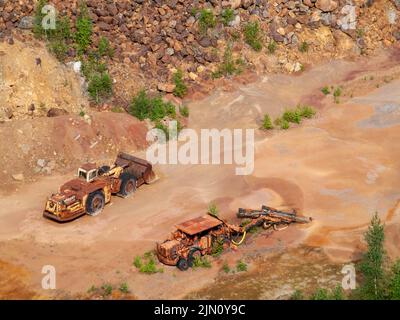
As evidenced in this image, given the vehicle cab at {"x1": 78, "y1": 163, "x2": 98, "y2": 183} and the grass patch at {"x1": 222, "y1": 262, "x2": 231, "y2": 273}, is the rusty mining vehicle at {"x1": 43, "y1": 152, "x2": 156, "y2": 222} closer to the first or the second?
the vehicle cab at {"x1": 78, "y1": 163, "x2": 98, "y2": 183}

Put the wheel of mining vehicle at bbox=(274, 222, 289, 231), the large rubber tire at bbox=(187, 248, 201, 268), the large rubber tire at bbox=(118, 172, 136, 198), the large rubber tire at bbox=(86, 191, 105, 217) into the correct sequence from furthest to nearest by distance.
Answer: the large rubber tire at bbox=(118, 172, 136, 198) < the large rubber tire at bbox=(86, 191, 105, 217) < the wheel of mining vehicle at bbox=(274, 222, 289, 231) < the large rubber tire at bbox=(187, 248, 201, 268)

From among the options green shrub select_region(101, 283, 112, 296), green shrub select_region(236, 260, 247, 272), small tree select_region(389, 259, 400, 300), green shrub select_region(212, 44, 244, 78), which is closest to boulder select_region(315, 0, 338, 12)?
green shrub select_region(212, 44, 244, 78)

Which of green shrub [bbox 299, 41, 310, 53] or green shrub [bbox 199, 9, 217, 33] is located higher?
green shrub [bbox 199, 9, 217, 33]

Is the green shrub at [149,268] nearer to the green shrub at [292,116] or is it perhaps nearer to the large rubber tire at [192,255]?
the large rubber tire at [192,255]

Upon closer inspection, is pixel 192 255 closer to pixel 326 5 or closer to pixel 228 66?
pixel 228 66

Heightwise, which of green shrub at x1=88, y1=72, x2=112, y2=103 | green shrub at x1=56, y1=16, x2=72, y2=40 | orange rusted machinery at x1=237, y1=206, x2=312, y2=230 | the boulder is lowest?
orange rusted machinery at x1=237, y1=206, x2=312, y2=230

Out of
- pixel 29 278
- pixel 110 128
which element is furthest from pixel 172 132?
pixel 29 278

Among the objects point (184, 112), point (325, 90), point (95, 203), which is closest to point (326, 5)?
point (325, 90)

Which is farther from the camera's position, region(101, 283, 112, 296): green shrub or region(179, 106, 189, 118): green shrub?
region(179, 106, 189, 118): green shrub
